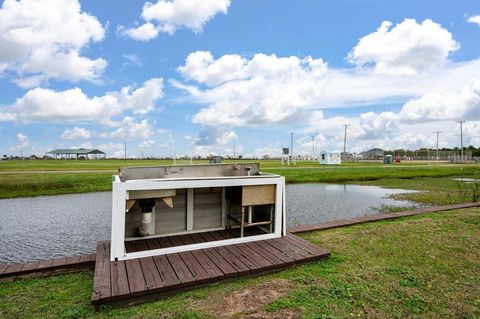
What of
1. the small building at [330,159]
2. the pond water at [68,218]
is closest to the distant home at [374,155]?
the small building at [330,159]

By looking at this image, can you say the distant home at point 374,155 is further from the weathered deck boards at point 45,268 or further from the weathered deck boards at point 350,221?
the weathered deck boards at point 45,268

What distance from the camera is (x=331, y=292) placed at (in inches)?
135

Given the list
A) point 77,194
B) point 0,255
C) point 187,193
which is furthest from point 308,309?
point 77,194

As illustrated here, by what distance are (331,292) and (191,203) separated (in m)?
2.87

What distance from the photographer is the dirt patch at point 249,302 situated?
2.99m

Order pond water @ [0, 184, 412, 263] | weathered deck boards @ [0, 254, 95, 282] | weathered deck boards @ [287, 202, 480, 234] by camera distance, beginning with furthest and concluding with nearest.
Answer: weathered deck boards @ [287, 202, 480, 234]
pond water @ [0, 184, 412, 263]
weathered deck boards @ [0, 254, 95, 282]

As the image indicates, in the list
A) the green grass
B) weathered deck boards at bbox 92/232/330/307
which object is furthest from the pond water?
the green grass

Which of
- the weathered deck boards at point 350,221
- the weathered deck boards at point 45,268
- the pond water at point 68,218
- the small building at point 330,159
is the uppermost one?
the small building at point 330,159

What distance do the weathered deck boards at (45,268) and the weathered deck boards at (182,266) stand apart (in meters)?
0.28

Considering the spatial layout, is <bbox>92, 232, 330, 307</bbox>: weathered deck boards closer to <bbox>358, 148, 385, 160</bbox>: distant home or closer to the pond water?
the pond water

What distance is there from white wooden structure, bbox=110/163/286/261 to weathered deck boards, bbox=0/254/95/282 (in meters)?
0.71

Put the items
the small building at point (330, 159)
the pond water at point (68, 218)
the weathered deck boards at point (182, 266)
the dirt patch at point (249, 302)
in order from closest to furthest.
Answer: the dirt patch at point (249, 302)
the weathered deck boards at point (182, 266)
the pond water at point (68, 218)
the small building at point (330, 159)

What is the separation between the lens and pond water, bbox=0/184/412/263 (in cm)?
605

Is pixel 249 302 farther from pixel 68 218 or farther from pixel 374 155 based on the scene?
pixel 374 155
